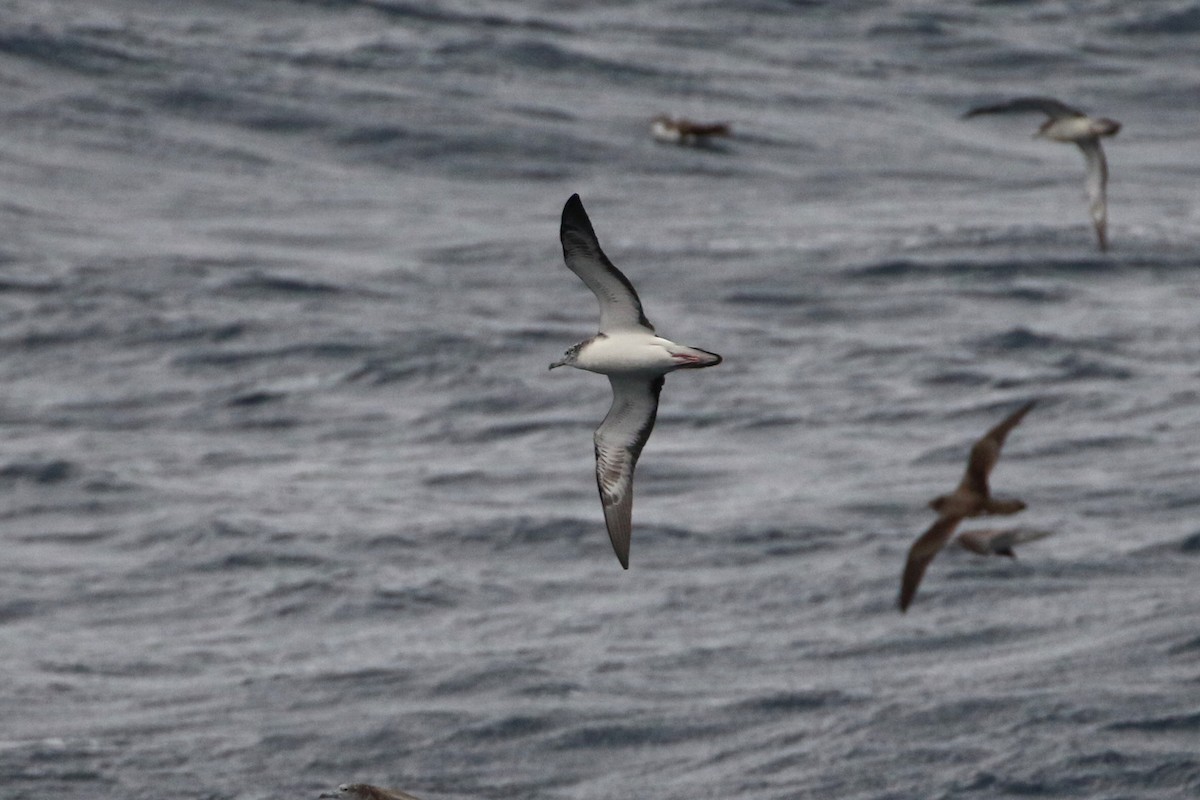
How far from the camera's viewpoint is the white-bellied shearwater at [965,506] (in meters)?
14.9

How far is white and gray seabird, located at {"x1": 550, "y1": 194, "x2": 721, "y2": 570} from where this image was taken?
11.4m

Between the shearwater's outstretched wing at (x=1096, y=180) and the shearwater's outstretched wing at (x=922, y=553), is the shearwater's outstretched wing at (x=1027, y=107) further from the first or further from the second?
the shearwater's outstretched wing at (x=922, y=553)

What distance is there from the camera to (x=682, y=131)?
37.0 metres

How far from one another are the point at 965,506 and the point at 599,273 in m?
4.37

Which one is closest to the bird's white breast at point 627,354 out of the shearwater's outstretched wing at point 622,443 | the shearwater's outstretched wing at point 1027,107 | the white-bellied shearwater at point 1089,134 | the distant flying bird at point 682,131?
the shearwater's outstretched wing at point 622,443

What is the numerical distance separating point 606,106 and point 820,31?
24.5 feet

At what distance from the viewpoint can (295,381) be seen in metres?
29.4

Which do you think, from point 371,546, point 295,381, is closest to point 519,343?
point 295,381

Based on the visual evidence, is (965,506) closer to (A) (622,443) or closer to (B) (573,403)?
(A) (622,443)

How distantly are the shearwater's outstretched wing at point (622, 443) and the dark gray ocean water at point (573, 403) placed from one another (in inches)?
264

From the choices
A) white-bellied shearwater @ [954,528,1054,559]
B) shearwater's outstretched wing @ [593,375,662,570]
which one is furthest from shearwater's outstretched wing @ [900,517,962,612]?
shearwater's outstretched wing @ [593,375,662,570]

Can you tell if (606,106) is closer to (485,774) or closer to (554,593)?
(554,593)

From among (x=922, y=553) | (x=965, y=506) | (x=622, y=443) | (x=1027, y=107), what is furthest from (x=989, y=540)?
(x=622, y=443)

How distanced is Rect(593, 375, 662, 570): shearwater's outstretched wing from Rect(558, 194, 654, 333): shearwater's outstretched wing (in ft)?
2.22
